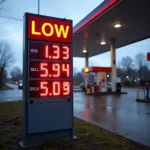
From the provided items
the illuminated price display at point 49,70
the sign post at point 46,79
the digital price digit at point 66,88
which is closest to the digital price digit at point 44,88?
the sign post at point 46,79

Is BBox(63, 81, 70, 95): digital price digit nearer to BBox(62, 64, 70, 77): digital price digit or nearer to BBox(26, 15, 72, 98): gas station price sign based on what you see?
BBox(26, 15, 72, 98): gas station price sign

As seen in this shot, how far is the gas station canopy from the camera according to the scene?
15.4 metres

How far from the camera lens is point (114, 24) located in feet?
64.1

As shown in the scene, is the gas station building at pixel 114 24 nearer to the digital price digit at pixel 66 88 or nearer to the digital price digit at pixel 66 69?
the digital price digit at pixel 66 69

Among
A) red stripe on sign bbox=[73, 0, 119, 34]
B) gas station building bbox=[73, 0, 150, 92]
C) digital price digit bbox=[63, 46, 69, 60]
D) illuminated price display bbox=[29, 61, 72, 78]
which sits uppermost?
red stripe on sign bbox=[73, 0, 119, 34]

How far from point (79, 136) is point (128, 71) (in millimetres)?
98443

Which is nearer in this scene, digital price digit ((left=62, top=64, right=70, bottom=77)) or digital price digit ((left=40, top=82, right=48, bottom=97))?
digital price digit ((left=40, top=82, right=48, bottom=97))

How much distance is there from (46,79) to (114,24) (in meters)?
15.0

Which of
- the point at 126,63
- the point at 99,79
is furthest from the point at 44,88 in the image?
the point at 126,63

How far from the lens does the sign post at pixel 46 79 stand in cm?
573

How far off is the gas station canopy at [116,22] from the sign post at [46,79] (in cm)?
974

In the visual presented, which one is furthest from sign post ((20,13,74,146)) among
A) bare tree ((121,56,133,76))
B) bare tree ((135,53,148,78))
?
bare tree ((121,56,133,76))

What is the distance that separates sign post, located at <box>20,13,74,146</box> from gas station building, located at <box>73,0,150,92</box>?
32.0 feet

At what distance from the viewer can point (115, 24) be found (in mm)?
19484
